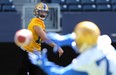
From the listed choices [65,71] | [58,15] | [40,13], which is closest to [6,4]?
[58,15]

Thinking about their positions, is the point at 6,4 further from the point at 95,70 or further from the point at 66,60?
Answer: the point at 95,70

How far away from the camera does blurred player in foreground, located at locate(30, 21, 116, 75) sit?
404 cm

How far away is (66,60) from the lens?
1013 cm

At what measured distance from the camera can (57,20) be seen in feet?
37.1

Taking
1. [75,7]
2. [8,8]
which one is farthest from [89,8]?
[8,8]

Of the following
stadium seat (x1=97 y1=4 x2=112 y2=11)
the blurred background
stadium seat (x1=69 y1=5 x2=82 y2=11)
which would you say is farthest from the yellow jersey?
stadium seat (x1=97 y1=4 x2=112 y2=11)

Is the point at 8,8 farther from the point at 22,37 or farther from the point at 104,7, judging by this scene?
the point at 22,37

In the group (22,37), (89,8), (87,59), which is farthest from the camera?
(89,8)

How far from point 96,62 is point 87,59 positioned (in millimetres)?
105

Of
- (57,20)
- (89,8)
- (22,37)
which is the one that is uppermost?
(22,37)

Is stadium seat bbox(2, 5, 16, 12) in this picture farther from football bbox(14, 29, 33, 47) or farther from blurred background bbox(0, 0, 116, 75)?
football bbox(14, 29, 33, 47)

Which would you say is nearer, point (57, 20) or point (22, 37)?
point (22, 37)

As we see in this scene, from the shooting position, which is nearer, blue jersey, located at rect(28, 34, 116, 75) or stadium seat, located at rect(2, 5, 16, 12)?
blue jersey, located at rect(28, 34, 116, 75)

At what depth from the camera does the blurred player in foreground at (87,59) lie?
13.3ft
